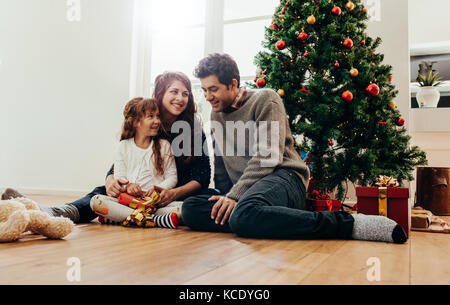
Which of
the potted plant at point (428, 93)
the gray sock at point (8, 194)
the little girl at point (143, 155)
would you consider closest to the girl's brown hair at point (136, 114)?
the little girl at point (143, 155)

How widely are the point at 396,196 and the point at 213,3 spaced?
2.31 metres

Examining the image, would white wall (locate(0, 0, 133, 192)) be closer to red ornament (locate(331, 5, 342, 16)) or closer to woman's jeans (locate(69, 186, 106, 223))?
woman's jeans (locate(69, 186, 106, 223))

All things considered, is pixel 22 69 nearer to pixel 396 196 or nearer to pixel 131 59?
pixel 131 59

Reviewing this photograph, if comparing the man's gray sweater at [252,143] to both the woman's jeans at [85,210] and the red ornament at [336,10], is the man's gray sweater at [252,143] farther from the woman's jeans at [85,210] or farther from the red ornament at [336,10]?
the red ornament at [336,10]

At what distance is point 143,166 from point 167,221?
0.33m

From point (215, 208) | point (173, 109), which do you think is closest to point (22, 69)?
point (173, 109)

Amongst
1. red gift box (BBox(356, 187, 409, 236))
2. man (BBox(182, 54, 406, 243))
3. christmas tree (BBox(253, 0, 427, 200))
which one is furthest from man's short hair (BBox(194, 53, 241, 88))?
red gift box (BBox(356, 187, 409, 236))

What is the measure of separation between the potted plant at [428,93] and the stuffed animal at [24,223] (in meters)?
2.53

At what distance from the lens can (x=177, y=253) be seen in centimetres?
102

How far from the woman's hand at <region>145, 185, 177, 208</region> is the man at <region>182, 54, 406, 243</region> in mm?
188

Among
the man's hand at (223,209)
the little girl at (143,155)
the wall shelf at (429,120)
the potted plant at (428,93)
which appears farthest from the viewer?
the potted plant at (428,93)

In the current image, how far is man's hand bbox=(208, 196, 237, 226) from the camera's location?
135 cm

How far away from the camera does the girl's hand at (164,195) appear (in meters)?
1.62

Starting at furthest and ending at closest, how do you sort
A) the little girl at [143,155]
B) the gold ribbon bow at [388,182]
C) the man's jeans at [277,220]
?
the little girl at [143,155] → the gold ribbon bow at [388,182] → the man's jeans at [277,220]
